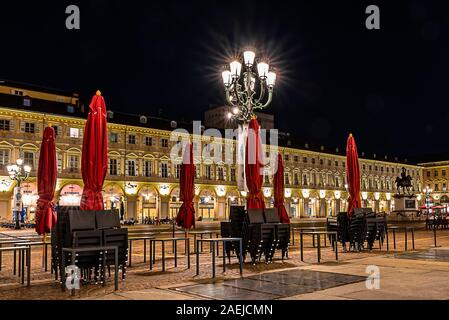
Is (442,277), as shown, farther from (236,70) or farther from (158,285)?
(236,70)

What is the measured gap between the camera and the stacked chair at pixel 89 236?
8688mm

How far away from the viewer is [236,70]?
685 inches

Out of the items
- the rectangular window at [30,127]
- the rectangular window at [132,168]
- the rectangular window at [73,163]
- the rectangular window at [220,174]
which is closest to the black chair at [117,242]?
the rectangular window at [30,127]

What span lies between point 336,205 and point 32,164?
48891 mm

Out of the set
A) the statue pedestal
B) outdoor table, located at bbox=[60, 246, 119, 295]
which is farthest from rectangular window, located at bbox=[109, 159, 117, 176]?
outdoor table, located at bbox=[60, 246, 119, 295]

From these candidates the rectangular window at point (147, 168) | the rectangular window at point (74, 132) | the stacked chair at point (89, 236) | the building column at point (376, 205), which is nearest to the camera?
the stacked chair at point (89, 236)

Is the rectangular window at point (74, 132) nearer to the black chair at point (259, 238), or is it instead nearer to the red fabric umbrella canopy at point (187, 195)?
the red fabric umbrella canopy at point (187, 195)

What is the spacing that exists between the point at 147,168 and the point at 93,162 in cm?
4491

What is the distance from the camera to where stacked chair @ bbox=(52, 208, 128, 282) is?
28.5ft

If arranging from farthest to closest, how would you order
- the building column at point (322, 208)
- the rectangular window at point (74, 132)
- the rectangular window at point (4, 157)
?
the building column at point (322, 208) → the rectangular window at point (74, 132) → the rectangular window at point (4, 157)

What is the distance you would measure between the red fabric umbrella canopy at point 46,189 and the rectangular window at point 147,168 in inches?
1626

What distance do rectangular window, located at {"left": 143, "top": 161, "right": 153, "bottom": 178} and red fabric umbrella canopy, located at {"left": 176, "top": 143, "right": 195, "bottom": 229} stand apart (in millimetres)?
38365
